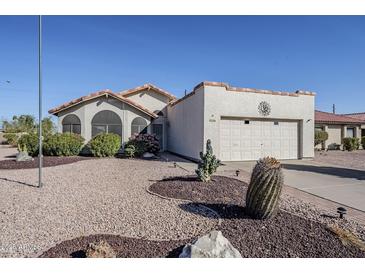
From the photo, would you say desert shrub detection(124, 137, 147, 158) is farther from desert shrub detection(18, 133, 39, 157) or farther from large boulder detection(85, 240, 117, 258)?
large boulder detection(85, 240, 117, 258)

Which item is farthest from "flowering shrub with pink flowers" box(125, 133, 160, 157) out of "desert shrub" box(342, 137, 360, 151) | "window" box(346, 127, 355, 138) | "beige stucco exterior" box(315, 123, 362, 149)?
"window" box(346, 127, 355, 138)

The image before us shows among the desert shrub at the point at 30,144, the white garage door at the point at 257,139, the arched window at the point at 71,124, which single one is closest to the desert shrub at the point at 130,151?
the arched window at the point at 71,124

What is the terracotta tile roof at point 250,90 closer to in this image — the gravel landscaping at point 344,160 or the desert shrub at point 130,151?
the gravel landscaping at point 344,160

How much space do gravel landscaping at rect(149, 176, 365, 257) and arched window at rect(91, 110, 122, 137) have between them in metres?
11.7

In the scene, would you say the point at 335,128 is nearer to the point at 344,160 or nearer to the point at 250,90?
the point at 344,160

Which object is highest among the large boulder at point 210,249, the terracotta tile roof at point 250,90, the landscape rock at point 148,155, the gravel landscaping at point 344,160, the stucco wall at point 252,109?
the terracotta tile roof at point 250,90

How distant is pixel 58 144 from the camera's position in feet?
45.6

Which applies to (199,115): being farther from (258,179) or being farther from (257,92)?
(258,179)

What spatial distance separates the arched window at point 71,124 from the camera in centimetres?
1596

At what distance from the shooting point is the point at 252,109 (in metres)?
12.7

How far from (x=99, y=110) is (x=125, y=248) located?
1452cm

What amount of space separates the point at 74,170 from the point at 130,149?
4.90 meters

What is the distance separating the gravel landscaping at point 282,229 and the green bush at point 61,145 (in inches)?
416

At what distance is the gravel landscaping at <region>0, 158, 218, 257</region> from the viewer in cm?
360
